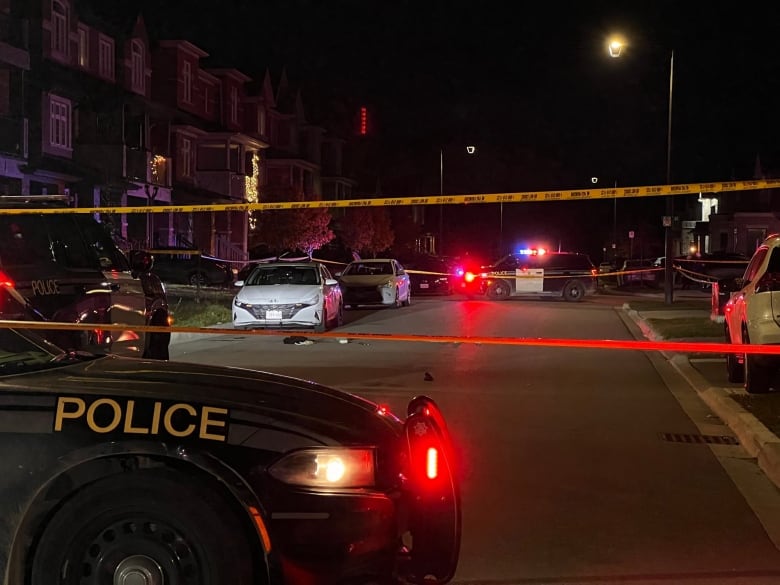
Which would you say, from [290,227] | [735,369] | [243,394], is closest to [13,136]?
[290,227]

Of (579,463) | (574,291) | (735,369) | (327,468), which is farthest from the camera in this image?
(574,291)

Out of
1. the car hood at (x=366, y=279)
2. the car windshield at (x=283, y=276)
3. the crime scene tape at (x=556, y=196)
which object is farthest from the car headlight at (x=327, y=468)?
the car hood at (x=366, y=279)

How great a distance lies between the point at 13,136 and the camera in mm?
27109

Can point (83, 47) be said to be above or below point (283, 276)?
above

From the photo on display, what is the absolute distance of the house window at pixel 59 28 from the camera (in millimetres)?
30469

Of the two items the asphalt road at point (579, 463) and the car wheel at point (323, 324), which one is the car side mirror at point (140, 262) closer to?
the asphalt road at point (579, 463)

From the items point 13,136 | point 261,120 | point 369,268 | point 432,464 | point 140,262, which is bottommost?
point 432,464

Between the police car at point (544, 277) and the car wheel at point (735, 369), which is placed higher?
the police car at point (544, 277)

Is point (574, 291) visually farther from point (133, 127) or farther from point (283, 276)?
point (133, 127)

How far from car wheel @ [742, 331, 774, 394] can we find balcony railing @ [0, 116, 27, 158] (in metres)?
23.4

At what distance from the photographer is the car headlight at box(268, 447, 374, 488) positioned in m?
3.42

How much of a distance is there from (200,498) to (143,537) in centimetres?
27

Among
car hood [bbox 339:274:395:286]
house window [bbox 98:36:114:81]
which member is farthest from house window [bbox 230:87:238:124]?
car hood [bbox 339:274:395:286]

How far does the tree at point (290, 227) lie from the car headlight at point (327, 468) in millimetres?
36388
